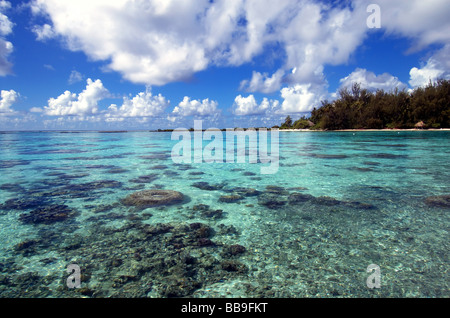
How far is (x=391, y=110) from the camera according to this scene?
65000 millimetres

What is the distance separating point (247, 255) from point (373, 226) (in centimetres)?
308

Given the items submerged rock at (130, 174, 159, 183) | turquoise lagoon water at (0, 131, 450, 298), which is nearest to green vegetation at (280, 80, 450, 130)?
turquoise lagoon water at (0, 131, 450, 298)

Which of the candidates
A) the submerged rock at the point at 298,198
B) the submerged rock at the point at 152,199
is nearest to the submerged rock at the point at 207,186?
the submerged rock at the point at 152,199

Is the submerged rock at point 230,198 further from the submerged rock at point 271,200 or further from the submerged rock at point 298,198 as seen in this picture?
the submerged rock at point 298,198

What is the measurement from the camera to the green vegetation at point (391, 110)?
5819cm

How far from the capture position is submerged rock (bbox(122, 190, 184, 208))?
670cm

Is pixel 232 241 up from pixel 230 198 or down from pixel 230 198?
down

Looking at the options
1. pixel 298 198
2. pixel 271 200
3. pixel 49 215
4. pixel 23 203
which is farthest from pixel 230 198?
pixel 23 203

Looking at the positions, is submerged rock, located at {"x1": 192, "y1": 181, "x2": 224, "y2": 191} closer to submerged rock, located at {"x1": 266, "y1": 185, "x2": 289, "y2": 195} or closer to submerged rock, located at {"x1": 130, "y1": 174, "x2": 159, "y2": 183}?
submerged rock, located at {"x1": 266, "y1": 185, "x2": 289, "y2": 195}

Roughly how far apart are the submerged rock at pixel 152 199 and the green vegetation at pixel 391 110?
75.6m

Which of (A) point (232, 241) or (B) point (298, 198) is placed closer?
(A) point (232, 241)

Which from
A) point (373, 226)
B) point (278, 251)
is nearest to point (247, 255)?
point (278, 251)

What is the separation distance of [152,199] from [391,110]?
7852 centimetres

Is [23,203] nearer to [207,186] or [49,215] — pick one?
[49,215]
